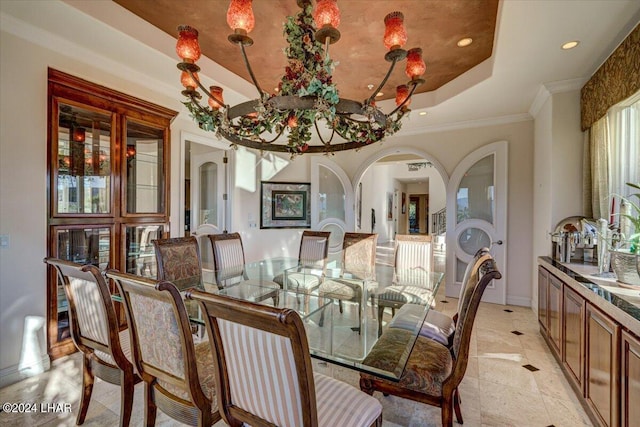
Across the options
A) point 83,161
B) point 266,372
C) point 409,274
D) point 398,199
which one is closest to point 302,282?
point 409,274

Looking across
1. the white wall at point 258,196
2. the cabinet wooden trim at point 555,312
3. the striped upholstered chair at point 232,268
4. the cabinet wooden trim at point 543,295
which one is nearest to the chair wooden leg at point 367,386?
the striped upholstered chair at point 232,268

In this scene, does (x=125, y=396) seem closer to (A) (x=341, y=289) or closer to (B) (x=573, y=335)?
(A) (x=341, y=289)

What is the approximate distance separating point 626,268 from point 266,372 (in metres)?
2.35

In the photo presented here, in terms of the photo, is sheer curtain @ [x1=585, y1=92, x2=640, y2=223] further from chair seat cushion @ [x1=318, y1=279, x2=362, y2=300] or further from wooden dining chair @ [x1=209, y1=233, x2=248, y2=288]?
wooden dining chair @ [x1=209, y1=233, x2=248, y2=288]

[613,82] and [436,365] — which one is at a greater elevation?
[613,82]

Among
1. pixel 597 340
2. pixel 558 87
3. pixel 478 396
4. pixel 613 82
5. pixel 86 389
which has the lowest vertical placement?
pixel 478 396

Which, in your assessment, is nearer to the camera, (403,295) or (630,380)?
(630,380)

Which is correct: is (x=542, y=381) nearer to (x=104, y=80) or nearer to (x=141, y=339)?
(x=141, y=339)

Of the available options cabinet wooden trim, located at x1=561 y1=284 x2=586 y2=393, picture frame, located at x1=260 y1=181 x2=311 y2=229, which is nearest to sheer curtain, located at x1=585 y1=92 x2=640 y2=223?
cabinet wooden trim, located at x1=561 y1=284 x2=586 y2=393

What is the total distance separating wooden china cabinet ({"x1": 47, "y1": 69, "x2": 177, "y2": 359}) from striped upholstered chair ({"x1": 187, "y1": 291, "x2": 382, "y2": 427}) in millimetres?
2250

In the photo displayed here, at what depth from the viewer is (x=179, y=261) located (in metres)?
2.81

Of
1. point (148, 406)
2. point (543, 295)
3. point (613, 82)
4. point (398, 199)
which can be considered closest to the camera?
point (148, 406)

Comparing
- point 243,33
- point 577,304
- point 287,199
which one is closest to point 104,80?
point 243,33

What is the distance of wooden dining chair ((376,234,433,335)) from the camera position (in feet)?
8.15
